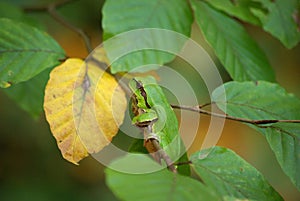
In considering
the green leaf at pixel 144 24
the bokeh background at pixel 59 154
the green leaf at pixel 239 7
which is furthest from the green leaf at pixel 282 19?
the bokeh background at pixel 59 154

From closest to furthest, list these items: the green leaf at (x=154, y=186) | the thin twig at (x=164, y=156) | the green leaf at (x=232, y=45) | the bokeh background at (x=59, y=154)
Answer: the green leaf at (x=154, y=186)
the thin twig at (x=164, y=156)
the green leaf at (x=232, y=45)
the bokeh background at (x=59, y=154)

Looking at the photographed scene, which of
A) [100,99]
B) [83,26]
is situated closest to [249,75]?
[100,99]

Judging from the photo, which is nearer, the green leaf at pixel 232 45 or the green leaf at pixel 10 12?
the green leaf at pixel 232 45

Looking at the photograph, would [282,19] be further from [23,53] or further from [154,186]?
[154,186]

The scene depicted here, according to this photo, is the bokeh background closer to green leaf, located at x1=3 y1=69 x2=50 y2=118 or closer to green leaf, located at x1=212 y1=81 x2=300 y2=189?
green leaf, located at x1=3 y1=69 x2=50 y2=118

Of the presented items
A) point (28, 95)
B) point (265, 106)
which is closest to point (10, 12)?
point (28, 95)

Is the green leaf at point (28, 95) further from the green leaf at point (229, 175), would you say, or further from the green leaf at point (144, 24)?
the green leaf at point (229, 175)

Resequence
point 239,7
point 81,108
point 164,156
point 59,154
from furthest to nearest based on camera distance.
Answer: point 59,154, point 239,7, point 81,108, point 164,156
